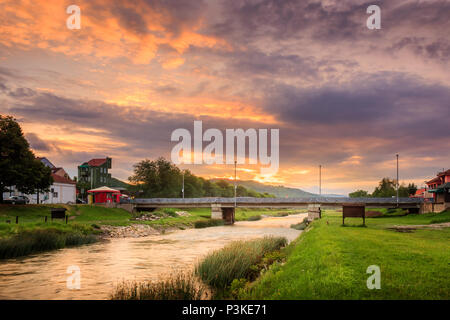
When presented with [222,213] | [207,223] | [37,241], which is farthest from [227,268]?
[222,213]

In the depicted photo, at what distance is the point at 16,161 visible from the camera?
57188 mm

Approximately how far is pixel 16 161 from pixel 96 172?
87056 mm

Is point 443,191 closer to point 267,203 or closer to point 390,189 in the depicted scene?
point 267,203

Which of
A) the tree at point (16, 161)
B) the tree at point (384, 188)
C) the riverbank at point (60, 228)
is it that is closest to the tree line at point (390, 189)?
the tree at point (384, 188)

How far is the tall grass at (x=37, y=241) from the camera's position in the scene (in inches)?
1144

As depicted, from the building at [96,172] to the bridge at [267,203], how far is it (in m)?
45.0

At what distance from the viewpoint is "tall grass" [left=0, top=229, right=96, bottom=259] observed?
29062 millimetres

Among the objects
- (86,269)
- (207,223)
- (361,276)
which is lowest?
(207,223)

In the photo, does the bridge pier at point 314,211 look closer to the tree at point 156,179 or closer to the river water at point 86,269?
the river water at point 86,269

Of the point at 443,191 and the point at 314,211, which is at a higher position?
the point at 443,191

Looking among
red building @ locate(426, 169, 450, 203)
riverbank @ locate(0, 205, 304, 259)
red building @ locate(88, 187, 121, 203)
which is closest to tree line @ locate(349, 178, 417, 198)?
red building @ locate(426, 169, 450, 203)

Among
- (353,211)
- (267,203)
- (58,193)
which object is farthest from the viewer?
(58,193)

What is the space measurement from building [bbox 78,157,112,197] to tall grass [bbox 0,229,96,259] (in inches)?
4121
